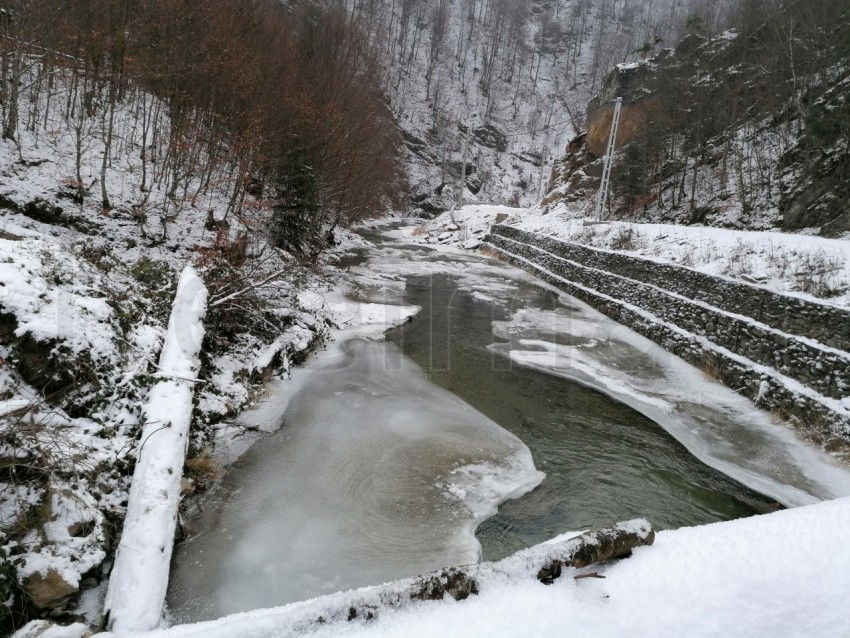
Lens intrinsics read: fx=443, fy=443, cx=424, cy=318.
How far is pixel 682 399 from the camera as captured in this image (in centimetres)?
845

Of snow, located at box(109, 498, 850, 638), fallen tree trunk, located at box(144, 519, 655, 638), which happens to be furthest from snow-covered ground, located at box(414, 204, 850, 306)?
fallen tree trunk, located at box(144, 519, 655, 638)

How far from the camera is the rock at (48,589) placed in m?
3.01

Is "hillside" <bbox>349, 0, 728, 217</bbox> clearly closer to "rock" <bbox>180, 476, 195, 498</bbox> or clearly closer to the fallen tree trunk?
"rock" <bbox>180, 476, 195, 498</bbox>

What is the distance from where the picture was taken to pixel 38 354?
4.32 m

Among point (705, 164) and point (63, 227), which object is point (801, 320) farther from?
point (705, 164)

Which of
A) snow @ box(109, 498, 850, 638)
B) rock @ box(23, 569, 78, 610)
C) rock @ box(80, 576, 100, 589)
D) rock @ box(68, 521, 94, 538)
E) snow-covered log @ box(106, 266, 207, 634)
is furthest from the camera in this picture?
rock @ box(68, 521, 94, 538)

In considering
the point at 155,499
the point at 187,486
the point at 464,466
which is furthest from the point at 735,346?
the point at 155,499

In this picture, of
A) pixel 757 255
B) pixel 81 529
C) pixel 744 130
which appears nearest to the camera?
pixel 81 529

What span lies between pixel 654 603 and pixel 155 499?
150 inches

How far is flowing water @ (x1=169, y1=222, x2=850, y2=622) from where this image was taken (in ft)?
13.5

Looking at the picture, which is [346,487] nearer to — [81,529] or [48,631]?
[81,529]

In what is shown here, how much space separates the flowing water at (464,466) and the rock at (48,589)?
72cm

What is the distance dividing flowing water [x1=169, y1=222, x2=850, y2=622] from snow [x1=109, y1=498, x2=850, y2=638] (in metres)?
2.22

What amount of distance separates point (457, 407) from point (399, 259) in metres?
16.8
